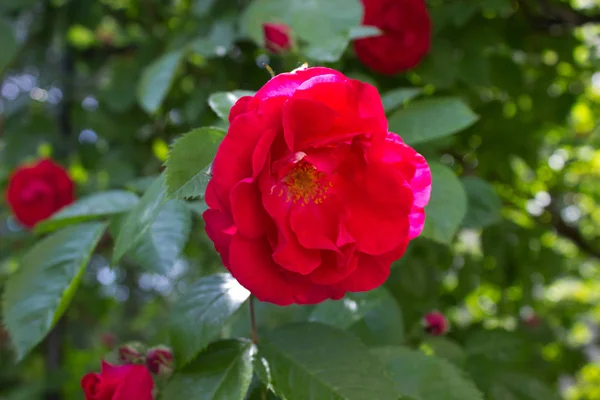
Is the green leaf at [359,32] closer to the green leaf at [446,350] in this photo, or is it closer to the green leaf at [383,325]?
the green leaf at [383,325]

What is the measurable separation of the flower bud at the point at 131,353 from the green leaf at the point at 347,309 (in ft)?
0.67

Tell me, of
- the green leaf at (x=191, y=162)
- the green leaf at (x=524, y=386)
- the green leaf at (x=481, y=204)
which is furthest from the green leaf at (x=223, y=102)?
the green leaf at (x=524, y=386)

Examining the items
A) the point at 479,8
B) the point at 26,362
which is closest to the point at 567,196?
the point at 479,8

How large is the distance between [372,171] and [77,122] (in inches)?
50.7

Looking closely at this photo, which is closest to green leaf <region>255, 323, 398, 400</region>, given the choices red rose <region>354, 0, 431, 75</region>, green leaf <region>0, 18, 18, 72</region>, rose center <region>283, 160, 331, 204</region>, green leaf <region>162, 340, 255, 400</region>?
green leaf <region>162, 340, 255, 400</region>

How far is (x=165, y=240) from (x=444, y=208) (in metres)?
0.35

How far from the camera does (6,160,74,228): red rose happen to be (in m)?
1.31

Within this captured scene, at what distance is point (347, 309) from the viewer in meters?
0.72

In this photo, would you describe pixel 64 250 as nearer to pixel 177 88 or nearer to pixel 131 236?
pixel 131 236

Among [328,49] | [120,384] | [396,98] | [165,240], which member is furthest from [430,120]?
[120,384]

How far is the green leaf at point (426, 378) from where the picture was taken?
63 cm

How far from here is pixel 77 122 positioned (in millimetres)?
1585

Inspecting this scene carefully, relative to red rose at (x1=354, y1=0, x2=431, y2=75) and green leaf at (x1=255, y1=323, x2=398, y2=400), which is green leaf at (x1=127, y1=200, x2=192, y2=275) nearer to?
green leaf at (x1=255, y1=323, x2=398, y2=400)

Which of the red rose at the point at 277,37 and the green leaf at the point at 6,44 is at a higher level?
the red rose at the point at 277,37
